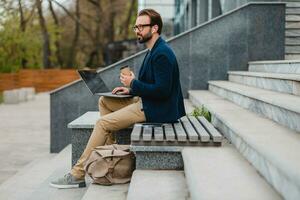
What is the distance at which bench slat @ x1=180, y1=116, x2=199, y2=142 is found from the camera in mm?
5125

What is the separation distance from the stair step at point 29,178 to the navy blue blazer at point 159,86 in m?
2.14

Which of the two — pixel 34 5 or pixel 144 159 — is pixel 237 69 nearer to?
pixel 144 159

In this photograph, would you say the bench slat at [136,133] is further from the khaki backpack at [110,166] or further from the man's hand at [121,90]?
the man's hand at [121,90]

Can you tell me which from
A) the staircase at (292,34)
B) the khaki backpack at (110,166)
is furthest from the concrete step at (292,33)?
the khaki backpack at (110,166)

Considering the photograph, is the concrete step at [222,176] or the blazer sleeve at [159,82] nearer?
the concrete step at [222,176]

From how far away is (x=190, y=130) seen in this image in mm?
5496

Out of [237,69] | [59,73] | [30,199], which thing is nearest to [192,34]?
[237,69]

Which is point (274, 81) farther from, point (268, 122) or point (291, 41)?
point (291, 41)

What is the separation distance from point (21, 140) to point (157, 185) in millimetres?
8995

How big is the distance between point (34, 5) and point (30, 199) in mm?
30797

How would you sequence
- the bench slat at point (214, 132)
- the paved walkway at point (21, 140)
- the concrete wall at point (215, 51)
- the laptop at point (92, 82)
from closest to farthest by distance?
the bench slat at point (214, 132), the laptop at point (92, 82), the paved walkway at point (21, 140), the concrete wall at point (215, 51)

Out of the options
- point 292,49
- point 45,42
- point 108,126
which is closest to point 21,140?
point 292,49

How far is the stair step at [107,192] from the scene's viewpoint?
4728mm

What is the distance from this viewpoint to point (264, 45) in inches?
421
